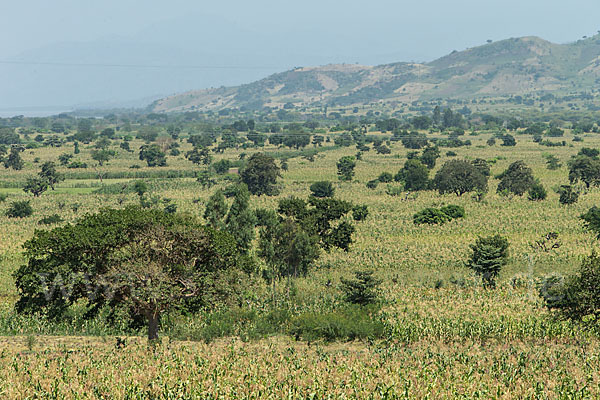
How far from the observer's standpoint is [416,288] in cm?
5238

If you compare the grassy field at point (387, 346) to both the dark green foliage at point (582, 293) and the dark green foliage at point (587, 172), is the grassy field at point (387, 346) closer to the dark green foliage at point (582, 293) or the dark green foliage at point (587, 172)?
the dark green foliage at point (582, 293)

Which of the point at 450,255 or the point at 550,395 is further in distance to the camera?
the point at 450,255

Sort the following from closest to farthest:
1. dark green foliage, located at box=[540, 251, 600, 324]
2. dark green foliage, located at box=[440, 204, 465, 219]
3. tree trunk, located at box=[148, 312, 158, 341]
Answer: dark green foliage, located at box=[540, 251, 600, 324] < tree trunk, located at box=[148, 312, 158, 341] < dark green foliage, located at box=[440, 204, 465, 219]

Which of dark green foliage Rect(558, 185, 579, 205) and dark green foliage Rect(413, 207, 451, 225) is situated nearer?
dark green foliage Rect(413, 207, 451, 225)

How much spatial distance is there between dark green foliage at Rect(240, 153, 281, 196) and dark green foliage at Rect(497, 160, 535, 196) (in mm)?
42545

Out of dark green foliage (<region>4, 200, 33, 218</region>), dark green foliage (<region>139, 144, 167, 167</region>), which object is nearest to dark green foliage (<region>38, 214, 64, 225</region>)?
dark green foliage (<region>4, 200, 33, 218</region>)

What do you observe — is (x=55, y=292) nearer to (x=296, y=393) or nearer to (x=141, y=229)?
(x=141, y=229)

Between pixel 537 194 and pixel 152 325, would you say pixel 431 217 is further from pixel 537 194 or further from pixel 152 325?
pixel 152 325

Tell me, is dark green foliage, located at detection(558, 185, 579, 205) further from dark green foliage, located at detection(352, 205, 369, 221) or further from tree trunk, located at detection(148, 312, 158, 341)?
tree trunk, located at detection(148, 312, 158, 341)

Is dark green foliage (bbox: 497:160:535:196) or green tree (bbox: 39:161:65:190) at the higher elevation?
green tree (bbox: 39:161:65:190)

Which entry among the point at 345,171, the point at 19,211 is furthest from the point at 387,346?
the point at 345,171

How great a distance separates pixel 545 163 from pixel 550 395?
125 metres

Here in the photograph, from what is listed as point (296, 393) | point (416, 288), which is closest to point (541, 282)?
point (416, 288)

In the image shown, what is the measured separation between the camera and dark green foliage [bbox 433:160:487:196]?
102 m
